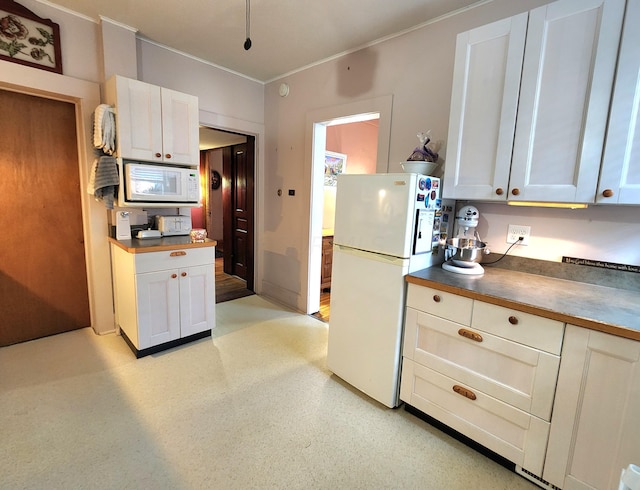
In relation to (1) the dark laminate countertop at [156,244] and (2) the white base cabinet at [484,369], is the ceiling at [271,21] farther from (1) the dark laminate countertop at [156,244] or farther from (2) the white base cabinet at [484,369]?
(2) the white base cabinet at [484,369]

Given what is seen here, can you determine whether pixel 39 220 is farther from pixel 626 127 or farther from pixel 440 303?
pixel 626 127

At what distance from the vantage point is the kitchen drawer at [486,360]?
54.9 inches

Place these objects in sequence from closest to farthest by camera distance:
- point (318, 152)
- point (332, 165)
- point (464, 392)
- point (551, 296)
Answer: point (551, 296)
point (464, 392)
point (318, 152)
point (332, 165)

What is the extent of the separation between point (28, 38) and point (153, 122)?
955 mm

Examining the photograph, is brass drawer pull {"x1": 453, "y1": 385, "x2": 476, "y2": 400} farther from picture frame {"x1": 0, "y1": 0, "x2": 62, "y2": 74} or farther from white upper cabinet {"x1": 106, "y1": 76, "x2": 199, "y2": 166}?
picture frame {"x1": 0, "y1": 0, "x2": 62, "y2": 74}

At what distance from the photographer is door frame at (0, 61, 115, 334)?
2240 millimetres

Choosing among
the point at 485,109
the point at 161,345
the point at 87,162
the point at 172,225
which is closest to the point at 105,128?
the point at 87,162

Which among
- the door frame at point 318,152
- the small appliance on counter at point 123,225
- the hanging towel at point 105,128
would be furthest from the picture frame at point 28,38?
the door frame at point 318,152

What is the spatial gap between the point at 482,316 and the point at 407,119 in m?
1.64

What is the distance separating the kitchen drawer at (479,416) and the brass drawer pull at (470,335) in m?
0.28

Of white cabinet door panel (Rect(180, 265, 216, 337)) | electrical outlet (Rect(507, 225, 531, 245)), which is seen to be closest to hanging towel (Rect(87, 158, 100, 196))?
white cabinet door panel (Rect(180, 265, 216, 337))

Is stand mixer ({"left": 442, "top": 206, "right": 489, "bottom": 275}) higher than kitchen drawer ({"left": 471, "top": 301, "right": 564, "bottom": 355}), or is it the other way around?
stand mixer ({"left": 442, "top": 206, "right": 489, "bottom": 275})

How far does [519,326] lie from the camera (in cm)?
143

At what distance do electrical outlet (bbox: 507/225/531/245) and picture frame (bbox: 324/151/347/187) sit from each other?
2.79 m
